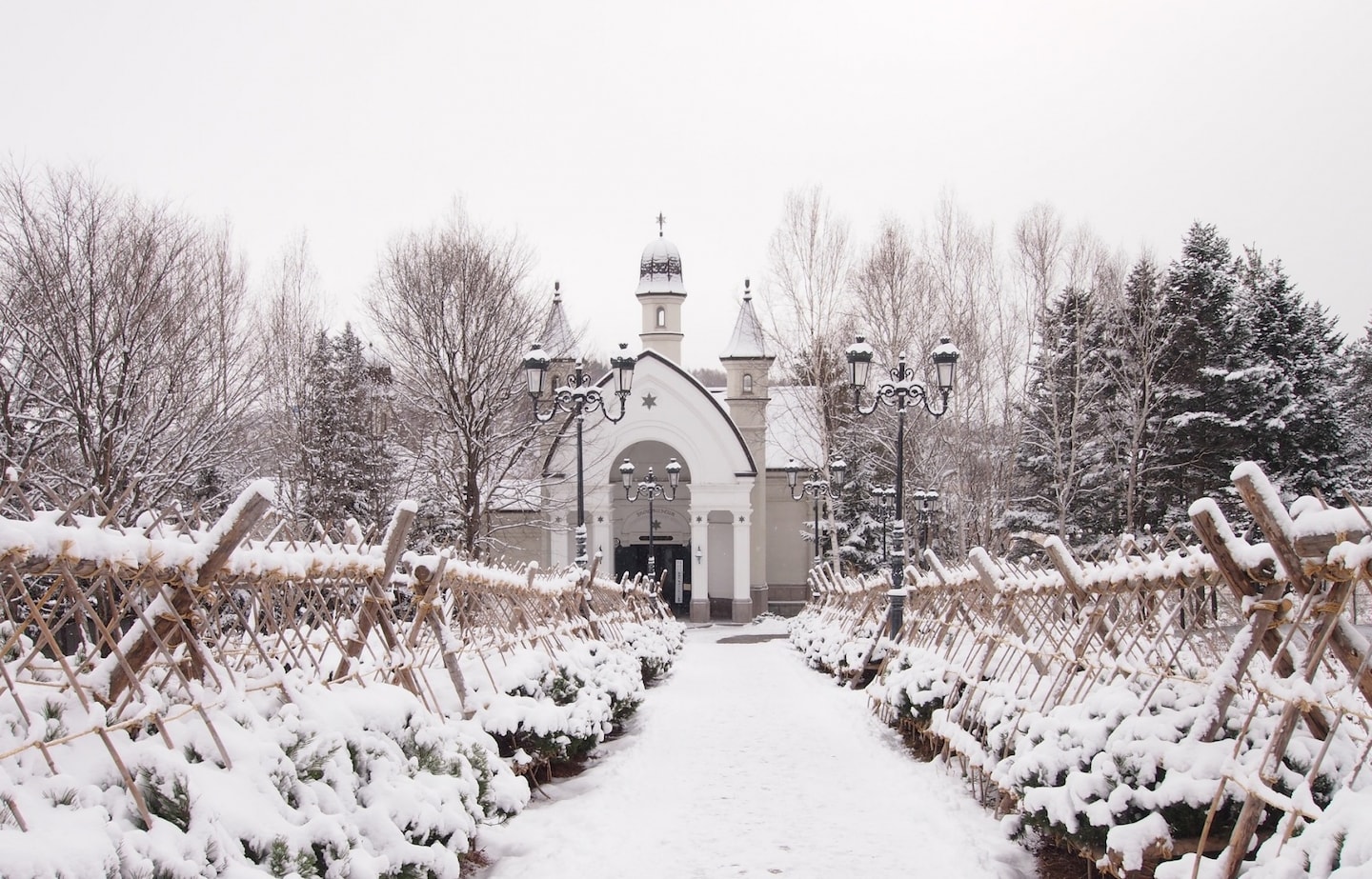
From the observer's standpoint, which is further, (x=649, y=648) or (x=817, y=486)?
(x=817, y=486)

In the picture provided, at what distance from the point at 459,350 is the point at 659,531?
16.9m

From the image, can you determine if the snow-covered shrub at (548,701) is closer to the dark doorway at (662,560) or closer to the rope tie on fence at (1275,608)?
the rope tie on fence at (1275,608)

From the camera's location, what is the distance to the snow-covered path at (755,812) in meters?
6.69

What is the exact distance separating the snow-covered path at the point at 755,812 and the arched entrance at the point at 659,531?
2899 centimetres

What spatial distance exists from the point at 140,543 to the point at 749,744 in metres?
7.74

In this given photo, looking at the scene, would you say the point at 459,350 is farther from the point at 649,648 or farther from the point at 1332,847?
the point at 1332,847

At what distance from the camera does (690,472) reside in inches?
1593

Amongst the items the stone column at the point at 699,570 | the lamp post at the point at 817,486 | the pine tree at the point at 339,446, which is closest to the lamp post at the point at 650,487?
the stone column at the point at 699,570

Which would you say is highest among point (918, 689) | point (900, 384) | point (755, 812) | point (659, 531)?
point (900, 384)

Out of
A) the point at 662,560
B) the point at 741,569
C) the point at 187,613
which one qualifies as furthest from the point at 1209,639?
the point at 662,560

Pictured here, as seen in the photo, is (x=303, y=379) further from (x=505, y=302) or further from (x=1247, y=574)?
(x=1247, y=574)

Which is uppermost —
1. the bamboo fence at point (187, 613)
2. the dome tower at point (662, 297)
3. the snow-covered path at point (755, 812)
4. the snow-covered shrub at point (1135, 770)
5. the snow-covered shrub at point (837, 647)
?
the dome tower at point (662, 297)

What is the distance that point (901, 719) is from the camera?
1105 cm

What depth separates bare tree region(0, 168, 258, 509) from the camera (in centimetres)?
1645
